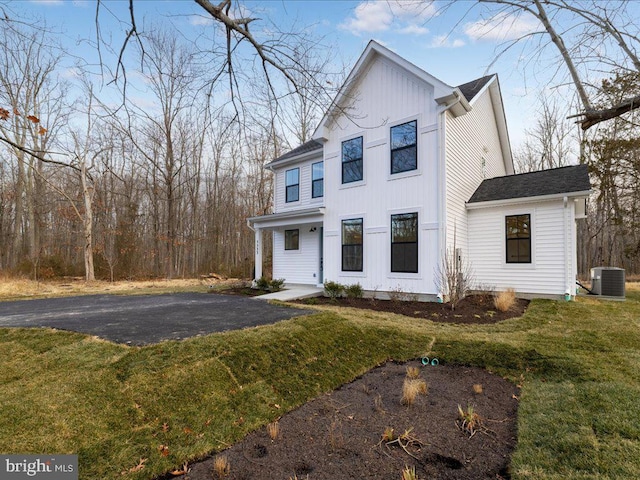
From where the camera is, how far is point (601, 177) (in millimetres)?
15695

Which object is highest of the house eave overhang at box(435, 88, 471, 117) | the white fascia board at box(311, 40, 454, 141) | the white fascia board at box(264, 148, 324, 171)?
the white fascia board at box(311, 40, 454, 141)

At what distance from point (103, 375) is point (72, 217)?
1927cm

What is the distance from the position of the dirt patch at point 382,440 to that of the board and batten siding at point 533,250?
6.80m

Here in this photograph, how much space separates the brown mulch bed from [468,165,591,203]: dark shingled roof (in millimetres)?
7310

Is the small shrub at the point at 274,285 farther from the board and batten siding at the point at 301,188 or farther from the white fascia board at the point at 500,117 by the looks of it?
the white fascia board at the point at 500,117

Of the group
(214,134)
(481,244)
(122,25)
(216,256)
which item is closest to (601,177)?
(481,244)

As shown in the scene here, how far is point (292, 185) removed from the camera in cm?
1348

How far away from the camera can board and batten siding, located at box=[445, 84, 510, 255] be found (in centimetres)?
914

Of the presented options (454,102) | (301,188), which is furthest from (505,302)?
(301,188)

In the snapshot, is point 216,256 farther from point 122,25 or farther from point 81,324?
point 122,25

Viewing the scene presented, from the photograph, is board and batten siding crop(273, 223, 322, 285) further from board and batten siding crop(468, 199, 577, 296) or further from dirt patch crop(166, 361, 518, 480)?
dirt patch crop(166, 361, 518, 480)

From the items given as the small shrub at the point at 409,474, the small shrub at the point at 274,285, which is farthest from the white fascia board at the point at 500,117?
the small shrub at the point at 409,474

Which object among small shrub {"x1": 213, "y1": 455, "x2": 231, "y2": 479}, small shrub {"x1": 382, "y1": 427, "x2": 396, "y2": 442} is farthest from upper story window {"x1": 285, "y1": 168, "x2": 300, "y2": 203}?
small shrub {"x1": 213, "y1": 455, "x2": 231, "y2": 479}

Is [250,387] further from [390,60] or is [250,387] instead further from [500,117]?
[500,117]
